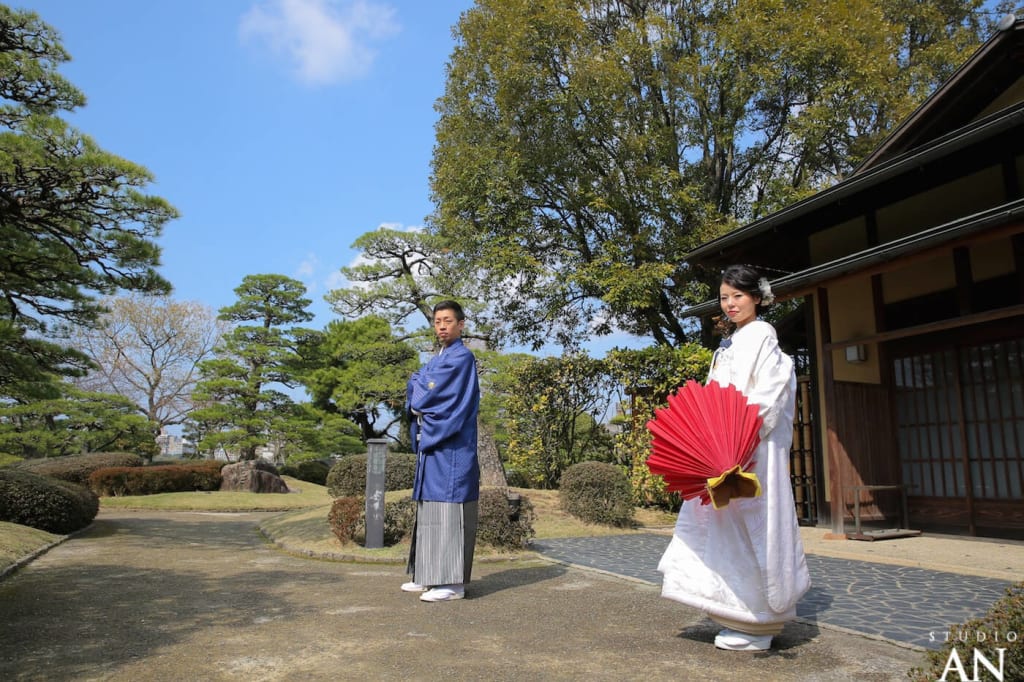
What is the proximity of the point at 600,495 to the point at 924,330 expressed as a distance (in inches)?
174

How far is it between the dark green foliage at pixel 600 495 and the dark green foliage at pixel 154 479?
13.3m

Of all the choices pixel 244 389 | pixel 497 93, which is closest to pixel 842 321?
pixel 497 93

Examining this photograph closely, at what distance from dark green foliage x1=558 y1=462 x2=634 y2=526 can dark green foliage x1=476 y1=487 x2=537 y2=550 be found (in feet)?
7.49

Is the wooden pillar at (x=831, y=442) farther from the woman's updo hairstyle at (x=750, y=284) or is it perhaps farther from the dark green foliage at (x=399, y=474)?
the dark green foliage at (x=399, y=474)

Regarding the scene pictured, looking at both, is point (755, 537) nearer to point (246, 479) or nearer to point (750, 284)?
point (750, 284)

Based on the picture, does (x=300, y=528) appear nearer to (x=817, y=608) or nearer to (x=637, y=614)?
(x=637, y=614)

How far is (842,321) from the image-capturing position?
9.45 meters

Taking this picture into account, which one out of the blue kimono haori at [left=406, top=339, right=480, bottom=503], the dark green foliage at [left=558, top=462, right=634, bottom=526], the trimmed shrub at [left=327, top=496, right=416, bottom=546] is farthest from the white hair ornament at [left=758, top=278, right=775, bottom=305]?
the dark green foliage at [left=558, top=462, right=634, bottom=526]

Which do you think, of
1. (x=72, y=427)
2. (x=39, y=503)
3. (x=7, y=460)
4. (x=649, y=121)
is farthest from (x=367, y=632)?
(x=72, y=427)

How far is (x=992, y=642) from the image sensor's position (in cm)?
226

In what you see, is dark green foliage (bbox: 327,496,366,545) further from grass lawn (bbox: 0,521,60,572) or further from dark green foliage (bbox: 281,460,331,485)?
dark green foliage (bbox: 281,460,331,485)

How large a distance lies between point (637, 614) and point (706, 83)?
14.0 meters

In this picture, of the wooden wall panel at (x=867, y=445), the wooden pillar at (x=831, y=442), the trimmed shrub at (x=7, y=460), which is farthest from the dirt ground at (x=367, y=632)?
the trimmed shrub at (x=7, y=460)

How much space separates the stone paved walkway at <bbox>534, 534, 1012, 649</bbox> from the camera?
3918mm
